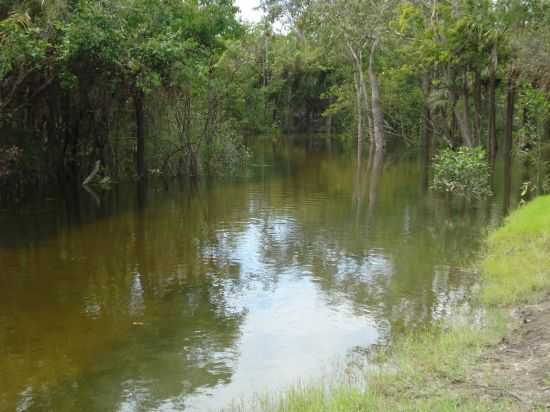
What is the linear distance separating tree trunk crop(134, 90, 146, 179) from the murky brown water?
4158 mm

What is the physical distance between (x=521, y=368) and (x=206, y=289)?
5626 millimetres

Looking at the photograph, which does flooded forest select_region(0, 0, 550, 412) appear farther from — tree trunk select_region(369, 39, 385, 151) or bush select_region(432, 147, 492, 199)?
tree trunk select_region(369, 39, 385, 151)

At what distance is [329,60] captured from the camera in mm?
48344

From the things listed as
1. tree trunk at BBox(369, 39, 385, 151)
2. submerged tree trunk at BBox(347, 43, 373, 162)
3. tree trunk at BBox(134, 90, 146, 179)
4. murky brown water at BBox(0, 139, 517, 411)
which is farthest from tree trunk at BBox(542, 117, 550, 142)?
tree trunk at BBox(369, 39, 385, 151)

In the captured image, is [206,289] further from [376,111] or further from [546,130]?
[376,111]

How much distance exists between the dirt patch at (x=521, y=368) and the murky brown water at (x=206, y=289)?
1.59 meters

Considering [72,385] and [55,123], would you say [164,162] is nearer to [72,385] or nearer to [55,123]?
[55,123]

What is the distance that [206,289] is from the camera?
10336 mm

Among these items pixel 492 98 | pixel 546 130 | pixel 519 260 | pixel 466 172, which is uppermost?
Answer: pixel 492 98

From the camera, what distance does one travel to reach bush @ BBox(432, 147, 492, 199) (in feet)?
65.9

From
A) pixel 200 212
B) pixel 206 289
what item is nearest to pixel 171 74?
pixel 200 212

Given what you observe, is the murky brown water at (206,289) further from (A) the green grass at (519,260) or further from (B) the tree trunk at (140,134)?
(B) the tree trunk at (140,134)

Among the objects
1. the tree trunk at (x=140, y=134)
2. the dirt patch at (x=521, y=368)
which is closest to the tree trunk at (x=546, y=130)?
the tree trunk at (x=140, y=134)

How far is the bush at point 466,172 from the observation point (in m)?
20.1
